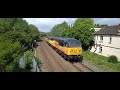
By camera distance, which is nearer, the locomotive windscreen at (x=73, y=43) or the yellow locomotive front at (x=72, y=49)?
the yellow locomotive front at (x=72, y=49)

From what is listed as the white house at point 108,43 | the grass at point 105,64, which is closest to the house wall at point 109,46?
the white house at point 108,43

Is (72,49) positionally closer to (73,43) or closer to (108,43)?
(73,43)

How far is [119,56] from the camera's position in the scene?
2586 cm

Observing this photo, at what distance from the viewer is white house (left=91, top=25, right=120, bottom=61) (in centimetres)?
2733

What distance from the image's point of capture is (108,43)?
2986cm

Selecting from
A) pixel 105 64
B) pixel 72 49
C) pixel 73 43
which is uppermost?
pixel 73 43

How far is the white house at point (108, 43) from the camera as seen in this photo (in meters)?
27.3

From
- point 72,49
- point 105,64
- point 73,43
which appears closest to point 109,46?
point 105,64

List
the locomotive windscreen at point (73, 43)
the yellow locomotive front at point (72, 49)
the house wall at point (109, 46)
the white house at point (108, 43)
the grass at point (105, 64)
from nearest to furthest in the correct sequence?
the grass at point (105, 64)
the yellow locomotive front at point (72, 49)
the locomotive windscreen at point (73, 43)
the house wall at point (109, 46)
the white house at point (108, 43)

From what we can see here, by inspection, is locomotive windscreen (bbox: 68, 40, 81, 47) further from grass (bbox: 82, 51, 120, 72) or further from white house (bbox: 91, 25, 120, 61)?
white house (bbox: 91, 25, 120, 61)

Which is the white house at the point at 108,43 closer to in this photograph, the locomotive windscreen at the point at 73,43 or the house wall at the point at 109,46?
the house wall at the point at 109,46
